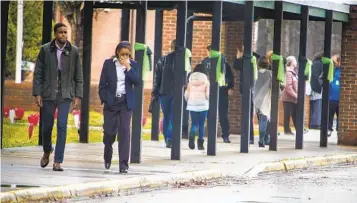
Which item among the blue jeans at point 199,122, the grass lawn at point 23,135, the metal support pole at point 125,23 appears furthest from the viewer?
the metal support pole at point 125,23

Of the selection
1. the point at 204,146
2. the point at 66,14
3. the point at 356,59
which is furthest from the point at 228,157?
the point at 66,14

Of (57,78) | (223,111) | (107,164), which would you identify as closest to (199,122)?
(223,111)

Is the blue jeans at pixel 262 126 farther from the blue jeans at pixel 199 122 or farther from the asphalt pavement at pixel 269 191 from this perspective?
A: the asphalt pavement at pixel 269 191

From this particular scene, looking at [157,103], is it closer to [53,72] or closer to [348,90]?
[348,90]

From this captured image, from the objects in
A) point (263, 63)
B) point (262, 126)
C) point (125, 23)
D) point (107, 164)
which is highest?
point (125, 23)

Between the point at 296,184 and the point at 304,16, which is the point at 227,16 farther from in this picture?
the point at 296,184

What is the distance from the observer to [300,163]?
2067 centimetres

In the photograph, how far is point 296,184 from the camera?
17406mm

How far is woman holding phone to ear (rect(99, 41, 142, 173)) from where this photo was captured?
17.3 meters

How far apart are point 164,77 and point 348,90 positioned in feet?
17.7

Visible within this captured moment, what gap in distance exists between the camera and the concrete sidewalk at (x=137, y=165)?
16031 mm

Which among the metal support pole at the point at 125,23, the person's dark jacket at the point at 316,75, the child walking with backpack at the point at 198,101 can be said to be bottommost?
the child walking with backpack at the point at 198,101

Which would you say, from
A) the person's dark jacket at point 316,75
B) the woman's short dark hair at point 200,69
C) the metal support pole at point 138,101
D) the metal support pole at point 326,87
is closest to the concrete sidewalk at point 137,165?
the metal support pole at point 138,101

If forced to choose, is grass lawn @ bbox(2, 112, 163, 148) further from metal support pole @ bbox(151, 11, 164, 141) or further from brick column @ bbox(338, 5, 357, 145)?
brick column @ bbox(338, 5, 357, 145)
